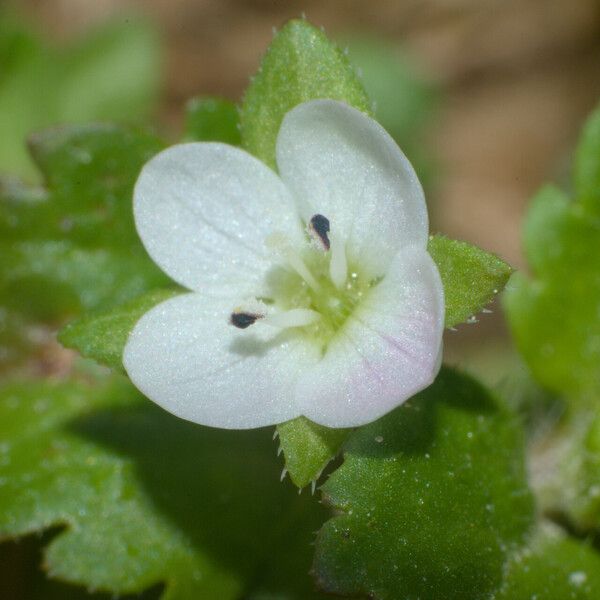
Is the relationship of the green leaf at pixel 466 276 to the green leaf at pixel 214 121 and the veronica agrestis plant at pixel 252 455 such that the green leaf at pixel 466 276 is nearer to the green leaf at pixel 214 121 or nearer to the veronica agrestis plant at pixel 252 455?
the veronica agrestis plant at pixel 252 455

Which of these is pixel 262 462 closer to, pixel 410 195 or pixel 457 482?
pixel 457 482

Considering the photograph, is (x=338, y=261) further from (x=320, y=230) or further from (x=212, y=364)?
(x=212, y=364)

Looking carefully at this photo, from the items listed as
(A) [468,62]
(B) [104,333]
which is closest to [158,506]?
(B) [104,333]

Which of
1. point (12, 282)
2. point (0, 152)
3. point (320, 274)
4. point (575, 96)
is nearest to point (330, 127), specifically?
point (320, 274)

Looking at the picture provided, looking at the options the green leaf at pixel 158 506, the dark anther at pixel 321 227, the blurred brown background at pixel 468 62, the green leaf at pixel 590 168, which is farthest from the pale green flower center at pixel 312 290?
the blurred brown background at pixel 468 62

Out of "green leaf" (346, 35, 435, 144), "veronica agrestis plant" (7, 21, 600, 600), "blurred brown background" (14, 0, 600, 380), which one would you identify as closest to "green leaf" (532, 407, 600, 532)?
"veronica agrestis plant" (7, 21, 600, 600)

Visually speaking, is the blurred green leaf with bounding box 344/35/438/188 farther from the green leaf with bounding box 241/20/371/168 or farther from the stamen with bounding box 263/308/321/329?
the stamen with bounding box 263/308/321/329
